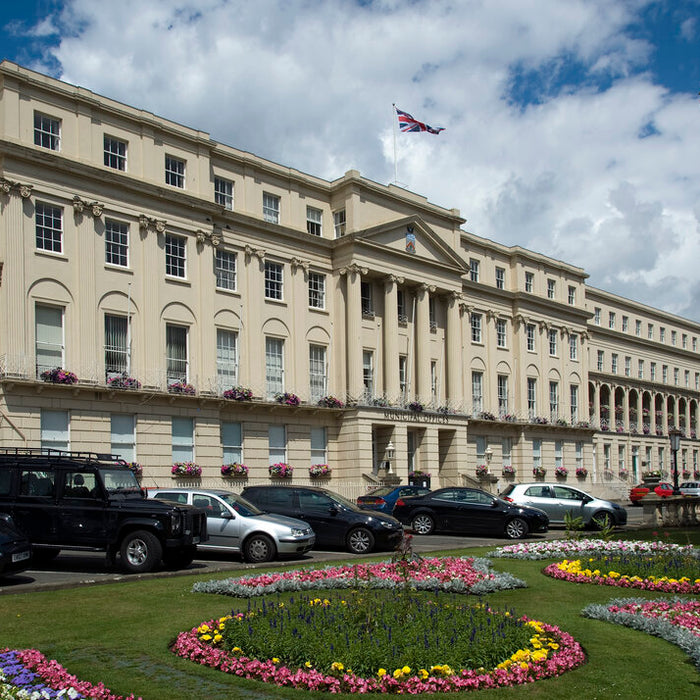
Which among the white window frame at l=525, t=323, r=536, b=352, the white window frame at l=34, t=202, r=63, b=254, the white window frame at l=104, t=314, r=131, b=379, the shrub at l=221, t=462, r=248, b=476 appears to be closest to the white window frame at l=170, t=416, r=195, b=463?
the shrub at l=221, t=462, r=248, b=476

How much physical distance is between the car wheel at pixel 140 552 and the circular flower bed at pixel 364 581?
8.37 feet

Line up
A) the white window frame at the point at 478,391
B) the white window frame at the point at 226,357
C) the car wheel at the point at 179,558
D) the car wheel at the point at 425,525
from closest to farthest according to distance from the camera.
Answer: the car wheel at the point at 179,558 → the car wheel at the point at 425,525 → the white window frame at the point at 226,357 → the white window frame at the point at 478,391

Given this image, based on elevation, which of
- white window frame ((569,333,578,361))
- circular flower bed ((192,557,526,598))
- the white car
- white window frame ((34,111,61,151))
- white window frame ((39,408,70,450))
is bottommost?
the white car

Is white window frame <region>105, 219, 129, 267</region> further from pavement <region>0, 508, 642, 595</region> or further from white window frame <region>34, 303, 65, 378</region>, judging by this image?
pavement <region>0, 508, 642, 595</region>

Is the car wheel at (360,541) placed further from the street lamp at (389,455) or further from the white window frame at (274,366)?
the street lamp at (389,455)

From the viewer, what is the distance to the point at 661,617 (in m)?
11.1

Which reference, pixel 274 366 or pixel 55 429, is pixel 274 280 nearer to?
pixel 274 366

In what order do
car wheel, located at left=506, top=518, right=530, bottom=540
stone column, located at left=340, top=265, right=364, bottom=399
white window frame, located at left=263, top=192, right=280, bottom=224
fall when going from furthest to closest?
1. stone column, located at left=340, top=265, right=364, bottom=399
2. white window frame, located at left=263, top=192, right=280, bottom=224
3. car wheel, located at left=506, top=518, right=530, bottom=540

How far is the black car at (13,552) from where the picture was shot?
47.0ft

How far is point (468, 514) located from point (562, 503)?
4456 mm

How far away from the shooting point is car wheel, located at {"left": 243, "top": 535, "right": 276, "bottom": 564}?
728 inches

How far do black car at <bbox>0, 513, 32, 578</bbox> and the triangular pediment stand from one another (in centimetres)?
2689

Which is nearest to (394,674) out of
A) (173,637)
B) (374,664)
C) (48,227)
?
(374,664)

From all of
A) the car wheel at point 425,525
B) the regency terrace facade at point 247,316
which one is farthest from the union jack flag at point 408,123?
the car wheel at point 425,525
